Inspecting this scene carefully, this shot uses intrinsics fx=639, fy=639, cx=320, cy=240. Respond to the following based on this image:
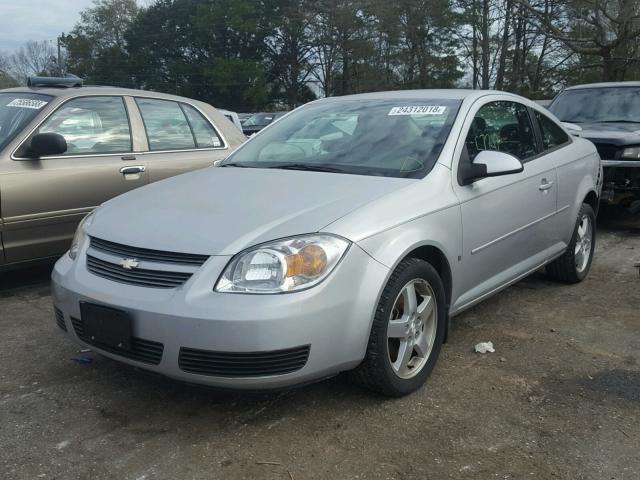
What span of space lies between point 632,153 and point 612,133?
363 millimetres

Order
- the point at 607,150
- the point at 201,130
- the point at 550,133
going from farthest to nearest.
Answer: the point at 607,150 < the point at 201,130 < the point at 550,133

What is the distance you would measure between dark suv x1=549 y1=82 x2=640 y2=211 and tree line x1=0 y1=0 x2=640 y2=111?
13.3 metres

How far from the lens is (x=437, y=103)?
154 inches

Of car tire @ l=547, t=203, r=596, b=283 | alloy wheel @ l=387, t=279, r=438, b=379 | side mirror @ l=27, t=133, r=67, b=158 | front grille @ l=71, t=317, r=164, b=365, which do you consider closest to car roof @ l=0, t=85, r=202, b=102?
side mirror @ l=27, t=133, r=67, b=158

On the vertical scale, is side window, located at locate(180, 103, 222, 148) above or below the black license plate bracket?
above

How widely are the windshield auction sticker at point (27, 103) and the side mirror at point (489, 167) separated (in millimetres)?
3365

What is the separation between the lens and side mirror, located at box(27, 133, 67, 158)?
15.1ft

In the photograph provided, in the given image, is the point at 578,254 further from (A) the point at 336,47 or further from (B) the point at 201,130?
(A) the point at 336,47

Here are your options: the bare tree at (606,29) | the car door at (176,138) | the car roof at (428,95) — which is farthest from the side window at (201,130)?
the bare tree at (606,29)

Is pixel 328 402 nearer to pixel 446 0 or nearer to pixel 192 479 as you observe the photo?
pixel 192 479

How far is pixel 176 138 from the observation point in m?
5.79

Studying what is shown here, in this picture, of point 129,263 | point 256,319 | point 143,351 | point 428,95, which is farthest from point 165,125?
point 256,319

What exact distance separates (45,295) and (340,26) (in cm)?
4226

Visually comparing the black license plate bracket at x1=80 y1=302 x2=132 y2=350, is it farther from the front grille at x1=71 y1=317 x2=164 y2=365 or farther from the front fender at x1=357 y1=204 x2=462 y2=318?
the front fender at x1=357 y1=204 x2=462 y2=318
